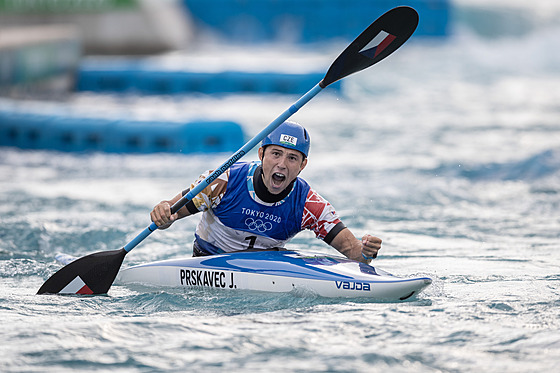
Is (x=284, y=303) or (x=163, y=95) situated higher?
(x=163, y=95)

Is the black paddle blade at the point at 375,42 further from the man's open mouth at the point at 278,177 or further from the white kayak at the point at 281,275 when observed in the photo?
the white kayak at the point at 281,275

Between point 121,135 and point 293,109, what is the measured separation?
6.25 meters

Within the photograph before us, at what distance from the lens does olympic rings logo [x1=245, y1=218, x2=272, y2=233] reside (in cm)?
471

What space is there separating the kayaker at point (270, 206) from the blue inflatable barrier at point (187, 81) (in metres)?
11.0

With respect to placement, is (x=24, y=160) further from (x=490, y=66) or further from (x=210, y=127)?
(x=490, y=66)

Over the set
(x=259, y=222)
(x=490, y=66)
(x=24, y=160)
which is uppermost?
(x=490, y=66)

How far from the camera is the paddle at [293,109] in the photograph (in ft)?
15.1

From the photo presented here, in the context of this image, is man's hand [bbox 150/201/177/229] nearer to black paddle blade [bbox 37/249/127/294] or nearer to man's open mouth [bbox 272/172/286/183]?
black paddle blade [bbox 37/249/127/294]

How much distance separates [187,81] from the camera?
624 inches

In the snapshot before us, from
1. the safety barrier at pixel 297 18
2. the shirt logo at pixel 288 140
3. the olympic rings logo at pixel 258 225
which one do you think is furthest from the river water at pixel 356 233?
the safety barrier at pixel 297 18

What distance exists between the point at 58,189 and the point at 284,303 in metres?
4.68

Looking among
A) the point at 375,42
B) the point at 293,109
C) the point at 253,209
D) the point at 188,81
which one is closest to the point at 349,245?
the point at 253,209

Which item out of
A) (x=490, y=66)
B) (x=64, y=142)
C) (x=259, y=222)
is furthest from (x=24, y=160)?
(x=490, y=66)

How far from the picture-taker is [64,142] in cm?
1050
